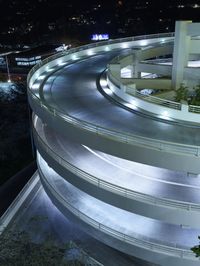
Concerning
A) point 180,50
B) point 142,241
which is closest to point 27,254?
point 142,241

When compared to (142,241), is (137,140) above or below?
above

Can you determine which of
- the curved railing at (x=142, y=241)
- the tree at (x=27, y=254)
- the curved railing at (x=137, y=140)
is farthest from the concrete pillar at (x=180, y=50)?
the tree at (x=27, y=254)

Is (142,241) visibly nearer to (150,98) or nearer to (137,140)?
(137,140)

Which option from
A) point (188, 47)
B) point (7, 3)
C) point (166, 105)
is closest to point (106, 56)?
point (188, 47)

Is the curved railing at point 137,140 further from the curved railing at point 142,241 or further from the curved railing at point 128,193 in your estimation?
the curved railing at point 142,241

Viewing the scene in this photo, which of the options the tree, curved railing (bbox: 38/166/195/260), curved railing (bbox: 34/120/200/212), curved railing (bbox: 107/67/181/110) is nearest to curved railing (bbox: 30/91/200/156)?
curved railing (bbox: 34/120/200/212)

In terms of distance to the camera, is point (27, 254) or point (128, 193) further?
point (128, 193)

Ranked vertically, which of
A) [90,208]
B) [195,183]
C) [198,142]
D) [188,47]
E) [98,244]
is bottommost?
[98,244]

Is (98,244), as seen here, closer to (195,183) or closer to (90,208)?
(90,208)
